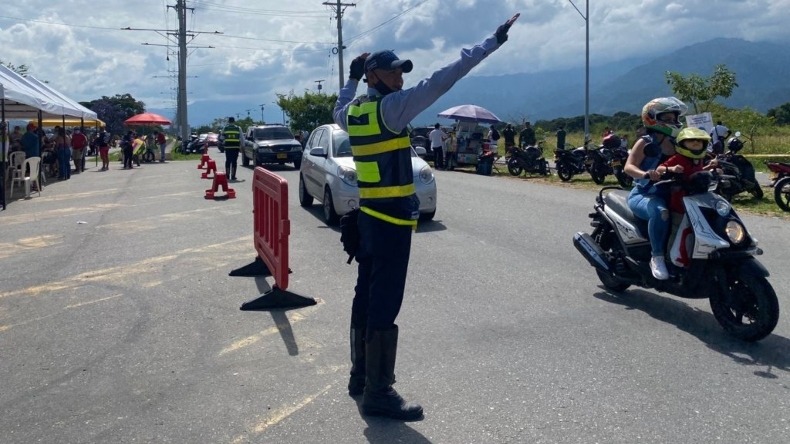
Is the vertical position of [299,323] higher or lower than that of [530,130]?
lower

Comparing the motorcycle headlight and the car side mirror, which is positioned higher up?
the car side mirror

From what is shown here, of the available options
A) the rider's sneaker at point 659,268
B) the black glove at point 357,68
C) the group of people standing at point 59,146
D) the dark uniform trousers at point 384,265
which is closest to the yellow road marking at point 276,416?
the dark uniform trousers at point 384,265

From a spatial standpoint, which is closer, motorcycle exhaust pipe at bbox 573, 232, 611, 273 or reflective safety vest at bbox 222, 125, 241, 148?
motorcycle exhaust pipe at bbox 573, 232, 611, 273

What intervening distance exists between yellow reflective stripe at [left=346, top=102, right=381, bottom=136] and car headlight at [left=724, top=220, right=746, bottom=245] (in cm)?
290

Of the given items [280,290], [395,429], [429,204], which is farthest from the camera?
[429,204]

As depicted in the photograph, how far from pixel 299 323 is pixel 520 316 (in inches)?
72.5

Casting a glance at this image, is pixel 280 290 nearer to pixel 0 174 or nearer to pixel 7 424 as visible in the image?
pixel 7 424

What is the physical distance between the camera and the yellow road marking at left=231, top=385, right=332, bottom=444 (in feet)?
13.9

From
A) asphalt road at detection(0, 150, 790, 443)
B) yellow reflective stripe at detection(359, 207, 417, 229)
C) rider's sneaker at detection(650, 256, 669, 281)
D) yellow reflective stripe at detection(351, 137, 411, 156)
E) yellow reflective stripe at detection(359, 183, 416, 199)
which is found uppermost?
yellow reflective stripe at detection(351, 137, 411, 156)

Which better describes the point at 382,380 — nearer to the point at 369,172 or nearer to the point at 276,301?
the point at 369,172

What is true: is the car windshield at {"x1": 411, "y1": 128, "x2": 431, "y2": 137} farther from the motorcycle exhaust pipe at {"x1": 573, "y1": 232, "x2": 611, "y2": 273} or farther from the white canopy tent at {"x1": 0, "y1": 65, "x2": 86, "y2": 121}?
the motorcycle exhaust pipe at {"x1": 573, "y1": 232, "x2": 611, "y2": 273}

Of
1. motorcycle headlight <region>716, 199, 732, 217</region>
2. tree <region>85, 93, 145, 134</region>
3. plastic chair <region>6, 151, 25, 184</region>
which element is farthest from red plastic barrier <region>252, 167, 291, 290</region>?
tree <region>85, 93, 145, 134</region>

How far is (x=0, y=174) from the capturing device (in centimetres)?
1664

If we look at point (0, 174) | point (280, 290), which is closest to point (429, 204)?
point (280, 290)
